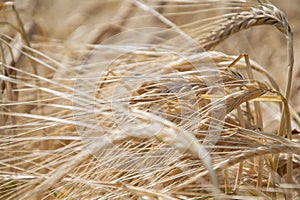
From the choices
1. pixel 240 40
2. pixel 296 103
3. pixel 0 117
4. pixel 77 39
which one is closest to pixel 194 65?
pixel 0 117

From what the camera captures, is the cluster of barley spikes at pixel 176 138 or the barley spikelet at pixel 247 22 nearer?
the cluster of barley spikes at pixel 176 138

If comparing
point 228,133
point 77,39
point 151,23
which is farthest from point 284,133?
point 151,23

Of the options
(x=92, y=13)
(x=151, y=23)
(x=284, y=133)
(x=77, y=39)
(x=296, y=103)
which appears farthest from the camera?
(x=92, y=13)

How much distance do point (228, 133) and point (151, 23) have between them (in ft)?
4.95

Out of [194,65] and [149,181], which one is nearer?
[149,181]

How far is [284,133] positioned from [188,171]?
208 mm

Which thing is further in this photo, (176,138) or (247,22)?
(247,22)

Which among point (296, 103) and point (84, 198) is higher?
point (84, 198)

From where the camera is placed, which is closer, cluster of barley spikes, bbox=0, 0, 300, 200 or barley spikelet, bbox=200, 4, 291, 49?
cluster of barley spikes, bbox=0, 0, 300, 200

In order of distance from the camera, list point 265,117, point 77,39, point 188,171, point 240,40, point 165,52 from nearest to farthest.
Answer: point 188,171 < point 165,52 < point 265,117 < point 77,39 < point 240,40

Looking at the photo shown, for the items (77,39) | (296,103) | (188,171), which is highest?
(188,171)

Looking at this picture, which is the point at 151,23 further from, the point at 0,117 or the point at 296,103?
the point at 0,117

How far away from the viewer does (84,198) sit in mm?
777

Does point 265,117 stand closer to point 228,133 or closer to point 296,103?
point 296,103
